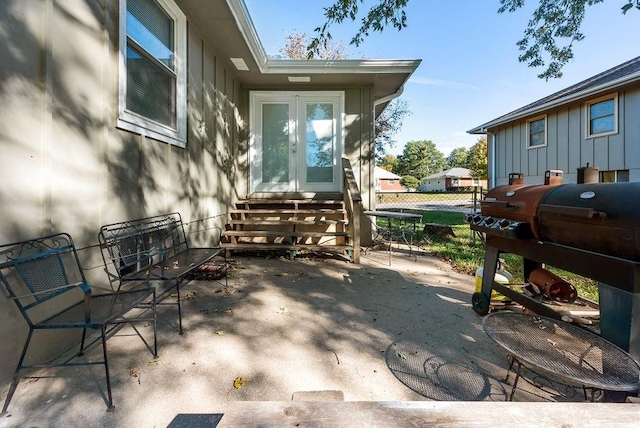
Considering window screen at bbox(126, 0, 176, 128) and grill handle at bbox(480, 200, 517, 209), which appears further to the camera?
window screen at bbox(126, 0, 176, 128)

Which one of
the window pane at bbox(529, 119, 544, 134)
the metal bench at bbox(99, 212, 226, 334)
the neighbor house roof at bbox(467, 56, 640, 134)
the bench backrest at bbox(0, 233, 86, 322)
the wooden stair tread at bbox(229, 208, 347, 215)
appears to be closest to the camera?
the bench backrest at bbox(0, 233, 86, 322)

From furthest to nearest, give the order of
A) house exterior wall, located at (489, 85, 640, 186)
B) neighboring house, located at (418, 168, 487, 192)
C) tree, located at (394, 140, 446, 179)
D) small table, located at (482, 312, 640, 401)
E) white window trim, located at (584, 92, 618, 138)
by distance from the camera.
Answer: tree, located at (394, 140, 446, 179), neighboring house, located at (418, 168, 487, 192), white window trim, located at (584, 92, 618, 138), house exterior wall, located at (489, 85, 640, 186), small table, located at (482, 312, 640, 401)

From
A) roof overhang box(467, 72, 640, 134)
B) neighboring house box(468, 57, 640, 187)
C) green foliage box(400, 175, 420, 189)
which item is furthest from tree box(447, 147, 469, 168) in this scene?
neighboring house box(468, 57, 640, 187)

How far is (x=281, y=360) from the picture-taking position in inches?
85.0

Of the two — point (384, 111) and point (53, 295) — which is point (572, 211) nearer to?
point (53, 295)

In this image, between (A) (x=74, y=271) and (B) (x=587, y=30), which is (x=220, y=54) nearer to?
(A) (x=74, y=271)

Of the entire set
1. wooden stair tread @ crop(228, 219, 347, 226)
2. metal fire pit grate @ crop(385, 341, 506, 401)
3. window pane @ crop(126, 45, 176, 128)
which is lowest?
metal fire pit grate @ crop(385, 341, 506, 401)

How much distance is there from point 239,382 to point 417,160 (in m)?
64.6

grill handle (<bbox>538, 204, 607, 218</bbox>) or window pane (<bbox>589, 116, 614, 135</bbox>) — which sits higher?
→ window pane (<bbox>589, 116, 614, 135</bbox>)

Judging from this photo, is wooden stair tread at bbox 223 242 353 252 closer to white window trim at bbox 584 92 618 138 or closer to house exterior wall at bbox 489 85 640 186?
house exterior wall at bbox 489 85 640 186

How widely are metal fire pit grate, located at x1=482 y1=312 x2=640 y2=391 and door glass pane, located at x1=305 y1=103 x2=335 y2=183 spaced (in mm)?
4888

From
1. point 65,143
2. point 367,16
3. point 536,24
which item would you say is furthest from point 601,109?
point 65,143

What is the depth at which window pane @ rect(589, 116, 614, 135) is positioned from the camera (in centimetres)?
814

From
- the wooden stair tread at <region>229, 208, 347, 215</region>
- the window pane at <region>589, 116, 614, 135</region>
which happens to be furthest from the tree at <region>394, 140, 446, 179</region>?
the wooden stair tread at <region>229, 208, 347, 215</region>
